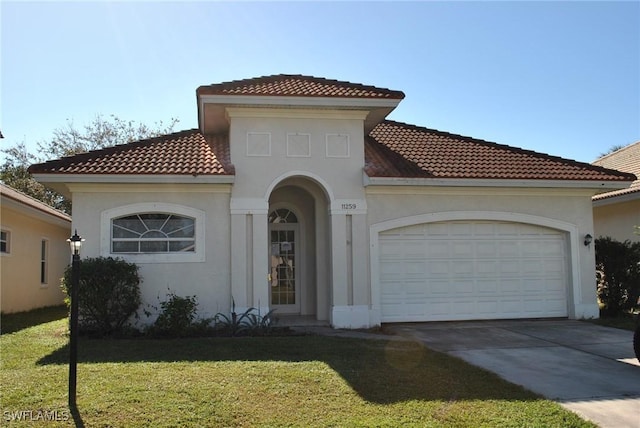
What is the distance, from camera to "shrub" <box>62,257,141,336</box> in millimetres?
10383

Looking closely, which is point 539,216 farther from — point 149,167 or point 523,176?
point 149,167

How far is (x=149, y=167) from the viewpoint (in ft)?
37.4

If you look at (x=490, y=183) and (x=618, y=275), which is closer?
(x=490, y=183)

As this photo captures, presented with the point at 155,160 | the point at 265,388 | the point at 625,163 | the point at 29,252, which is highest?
the point at 625,163

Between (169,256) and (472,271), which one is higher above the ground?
(169,256)

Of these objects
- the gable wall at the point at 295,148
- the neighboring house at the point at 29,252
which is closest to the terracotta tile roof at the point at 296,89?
the gable wall at the point at 295,148

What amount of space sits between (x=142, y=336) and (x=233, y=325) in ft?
5.93

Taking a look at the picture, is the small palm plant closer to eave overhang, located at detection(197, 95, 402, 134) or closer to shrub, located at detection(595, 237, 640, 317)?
eave overhang, located at detection(197, 95, 402, 134)

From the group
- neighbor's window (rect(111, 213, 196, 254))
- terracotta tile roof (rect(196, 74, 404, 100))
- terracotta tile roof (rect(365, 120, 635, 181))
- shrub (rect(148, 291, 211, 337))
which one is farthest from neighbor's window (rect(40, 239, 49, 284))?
terracotta tile roof (rect(365, 120, 635, 181))

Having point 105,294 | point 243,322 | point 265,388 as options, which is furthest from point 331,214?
point 265,388

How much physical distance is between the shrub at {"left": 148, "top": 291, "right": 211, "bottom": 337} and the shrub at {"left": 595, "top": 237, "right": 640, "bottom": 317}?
33.5ft

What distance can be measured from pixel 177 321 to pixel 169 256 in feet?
5.39

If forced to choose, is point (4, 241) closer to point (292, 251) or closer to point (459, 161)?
point (292, 251)

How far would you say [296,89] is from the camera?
12.0 meters
